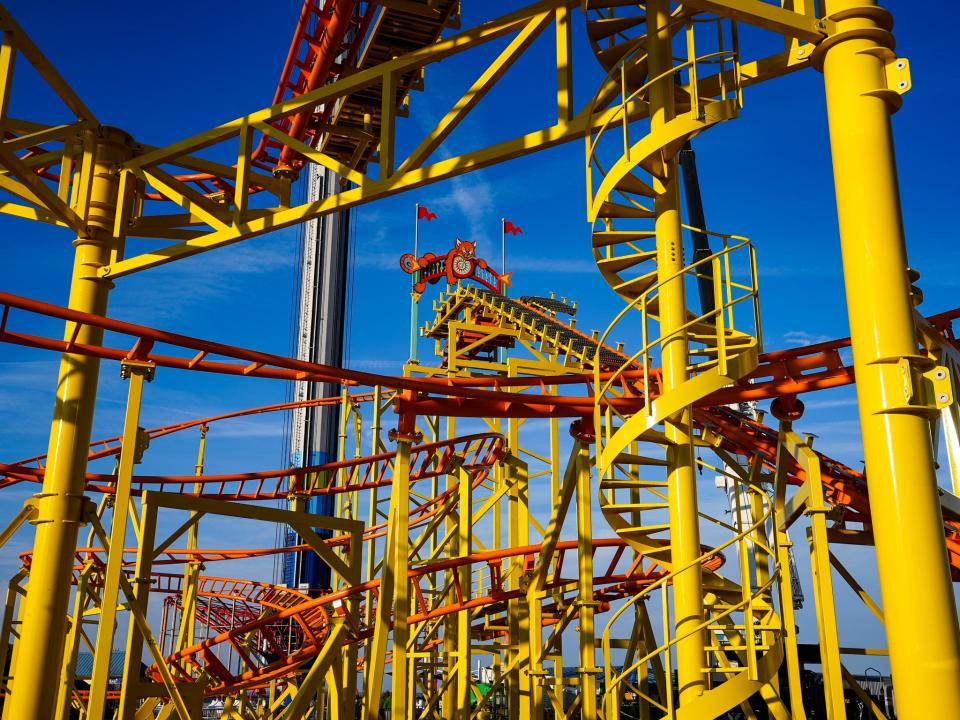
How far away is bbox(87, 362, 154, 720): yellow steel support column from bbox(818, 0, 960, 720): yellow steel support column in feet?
23.3

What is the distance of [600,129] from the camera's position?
8.11m

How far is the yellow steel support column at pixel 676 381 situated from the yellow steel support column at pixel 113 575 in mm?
5334

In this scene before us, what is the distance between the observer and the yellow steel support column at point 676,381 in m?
7.89

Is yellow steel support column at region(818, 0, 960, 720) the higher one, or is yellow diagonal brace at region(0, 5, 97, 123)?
yellow diagonal brace at region(0, 5, 97, 123)

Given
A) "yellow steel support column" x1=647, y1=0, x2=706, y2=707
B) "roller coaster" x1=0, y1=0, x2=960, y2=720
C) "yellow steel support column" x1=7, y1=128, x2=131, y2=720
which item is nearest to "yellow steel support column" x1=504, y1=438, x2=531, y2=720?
"roller coaster" x1=0, y1=0, x2=960, y2=720

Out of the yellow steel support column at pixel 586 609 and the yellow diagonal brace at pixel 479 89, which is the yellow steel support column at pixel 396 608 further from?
the yellow diagonal brace at pixel 479 89

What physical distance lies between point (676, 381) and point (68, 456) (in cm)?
582

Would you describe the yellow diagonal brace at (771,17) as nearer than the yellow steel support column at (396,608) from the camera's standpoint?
Yes

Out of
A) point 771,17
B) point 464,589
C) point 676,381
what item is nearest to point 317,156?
point 676,381

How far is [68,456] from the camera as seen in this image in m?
9.08

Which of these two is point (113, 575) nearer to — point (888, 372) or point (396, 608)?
point (396, 608)

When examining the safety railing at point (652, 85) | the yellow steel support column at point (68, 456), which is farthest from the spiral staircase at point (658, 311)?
the yellow steel support column at point (68, 456)

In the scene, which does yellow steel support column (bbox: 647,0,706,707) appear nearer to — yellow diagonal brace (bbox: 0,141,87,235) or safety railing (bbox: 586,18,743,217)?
safety railing (bbox: 586,18,743,217)

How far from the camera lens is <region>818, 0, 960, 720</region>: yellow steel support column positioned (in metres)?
4.55
